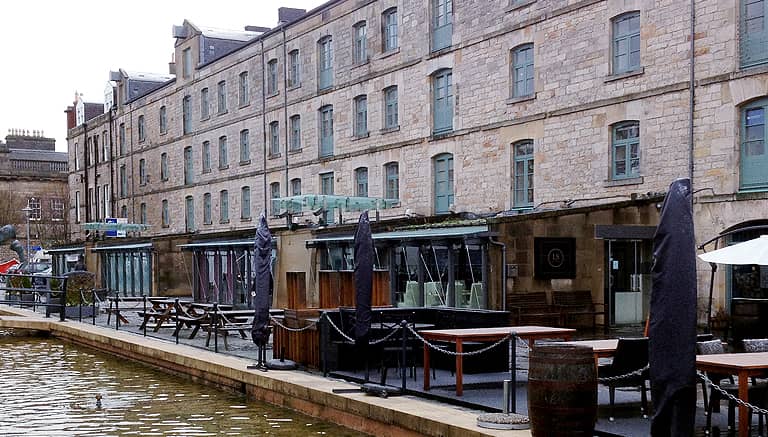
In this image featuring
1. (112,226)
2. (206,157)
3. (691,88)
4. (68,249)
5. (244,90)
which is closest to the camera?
(691,88)

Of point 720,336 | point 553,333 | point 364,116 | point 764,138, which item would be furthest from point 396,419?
point 364,116

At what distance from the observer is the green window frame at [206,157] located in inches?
1683

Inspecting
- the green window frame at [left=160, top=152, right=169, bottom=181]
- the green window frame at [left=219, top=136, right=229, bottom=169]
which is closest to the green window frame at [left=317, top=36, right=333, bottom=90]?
the green window frame at [left=219, top=136, right=229, bottom=169]

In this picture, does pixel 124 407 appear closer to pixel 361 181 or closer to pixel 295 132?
pixel 361 181

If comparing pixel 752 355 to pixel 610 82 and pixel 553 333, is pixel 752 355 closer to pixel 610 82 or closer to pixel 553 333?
pixel 553 333

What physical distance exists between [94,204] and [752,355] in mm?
51988

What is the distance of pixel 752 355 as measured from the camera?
923 cm

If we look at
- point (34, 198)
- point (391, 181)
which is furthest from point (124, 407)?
point (34, 198)

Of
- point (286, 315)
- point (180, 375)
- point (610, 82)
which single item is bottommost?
point (180, 375)

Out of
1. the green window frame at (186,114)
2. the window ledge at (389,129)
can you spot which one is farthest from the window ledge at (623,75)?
the green window frame at (186,114)

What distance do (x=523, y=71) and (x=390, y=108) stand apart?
21.2 feet

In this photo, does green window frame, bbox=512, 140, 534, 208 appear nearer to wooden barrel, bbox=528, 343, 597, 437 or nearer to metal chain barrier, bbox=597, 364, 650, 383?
metal chain barrier, bbox=597, 364, 650, 383

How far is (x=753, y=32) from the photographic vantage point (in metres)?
19.8

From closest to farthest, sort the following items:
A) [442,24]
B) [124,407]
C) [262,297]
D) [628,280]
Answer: [124,407], [262,297], [628,280], [442,24]
